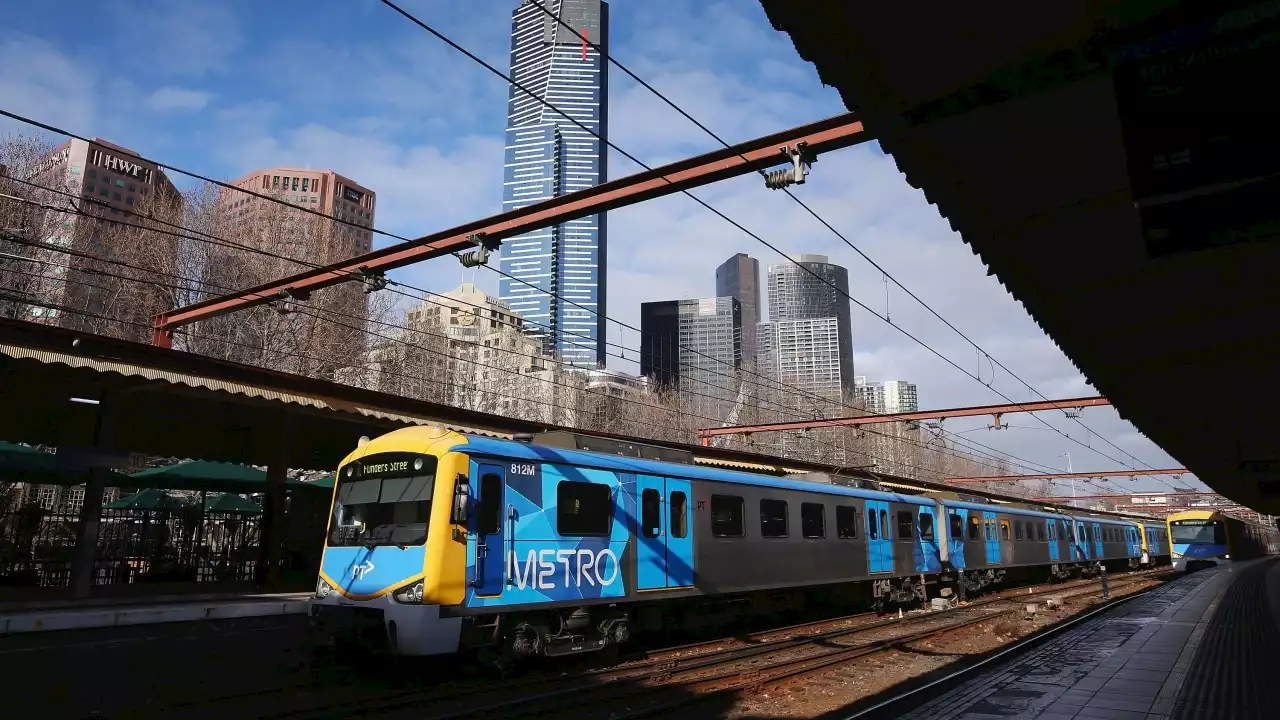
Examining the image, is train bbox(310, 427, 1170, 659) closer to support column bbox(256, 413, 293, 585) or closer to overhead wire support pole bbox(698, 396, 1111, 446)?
support column bbox(256, 413, 293, 585)

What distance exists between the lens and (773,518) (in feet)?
45.6

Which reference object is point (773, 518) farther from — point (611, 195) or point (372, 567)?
point (372, 567)

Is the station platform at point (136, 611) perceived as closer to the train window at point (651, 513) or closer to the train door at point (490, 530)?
the train door at point (490, 530)

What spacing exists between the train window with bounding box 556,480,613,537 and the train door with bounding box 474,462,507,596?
96 centimetres

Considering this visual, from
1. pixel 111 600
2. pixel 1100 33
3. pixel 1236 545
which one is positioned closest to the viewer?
pixel 1100 33

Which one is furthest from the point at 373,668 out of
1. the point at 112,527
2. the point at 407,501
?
the point at 112,527

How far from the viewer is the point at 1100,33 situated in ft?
12.8

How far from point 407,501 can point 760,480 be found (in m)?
6.58

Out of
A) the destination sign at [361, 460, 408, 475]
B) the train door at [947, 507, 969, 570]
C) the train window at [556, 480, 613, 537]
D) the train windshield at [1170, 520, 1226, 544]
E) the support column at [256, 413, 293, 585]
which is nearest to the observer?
the destination sign at [361, 460, 408, 475]

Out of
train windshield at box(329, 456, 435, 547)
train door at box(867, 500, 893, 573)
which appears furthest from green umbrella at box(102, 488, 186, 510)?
train door at box(867, 500, 893, 573)

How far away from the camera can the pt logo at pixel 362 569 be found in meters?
9.31

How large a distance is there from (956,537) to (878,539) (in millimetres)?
4775

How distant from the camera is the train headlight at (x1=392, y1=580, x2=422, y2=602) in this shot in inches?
339

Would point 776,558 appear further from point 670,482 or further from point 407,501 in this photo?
point 407,501
